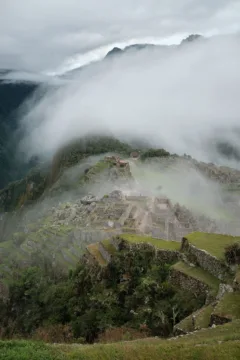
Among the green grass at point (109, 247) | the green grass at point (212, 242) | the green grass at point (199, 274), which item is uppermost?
the green grass at point (212, 242)

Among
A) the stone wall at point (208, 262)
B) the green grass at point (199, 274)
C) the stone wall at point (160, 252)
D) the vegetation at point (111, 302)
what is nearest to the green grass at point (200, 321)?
the green grass at point (199, 274)

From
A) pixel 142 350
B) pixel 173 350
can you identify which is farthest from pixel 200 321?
pixel 142 350

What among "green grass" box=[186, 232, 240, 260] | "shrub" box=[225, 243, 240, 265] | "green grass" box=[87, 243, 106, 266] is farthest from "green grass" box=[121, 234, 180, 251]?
"shrub" box=[225, 243, 240, 265]

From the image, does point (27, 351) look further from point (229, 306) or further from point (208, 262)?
point (208, 262)

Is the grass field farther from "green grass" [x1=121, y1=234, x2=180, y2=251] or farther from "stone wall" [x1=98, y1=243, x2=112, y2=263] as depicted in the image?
"stone wall" [x1=98, y1=243, x2=112, y2=263]

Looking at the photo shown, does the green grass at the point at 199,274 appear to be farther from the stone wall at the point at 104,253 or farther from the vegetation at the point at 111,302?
the stone wall at the point at 104,253

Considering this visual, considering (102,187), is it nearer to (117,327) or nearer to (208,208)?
(208,208)
